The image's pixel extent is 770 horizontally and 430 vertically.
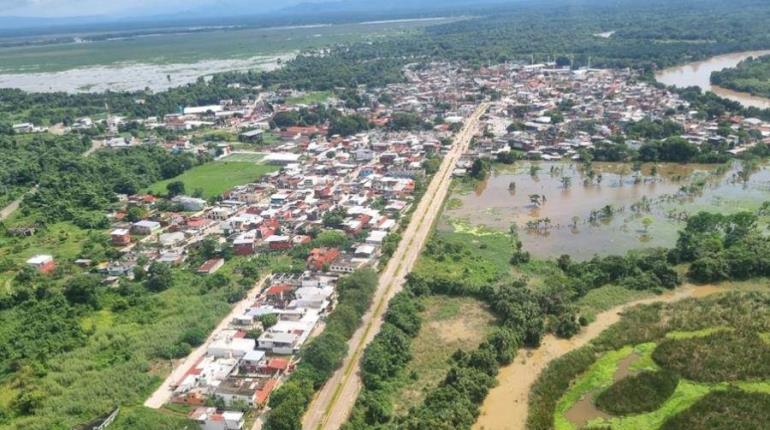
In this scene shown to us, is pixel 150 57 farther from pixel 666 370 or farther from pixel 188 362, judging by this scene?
pixel 666 370

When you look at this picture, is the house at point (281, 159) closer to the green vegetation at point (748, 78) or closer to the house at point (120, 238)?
the house at point (120, 238)

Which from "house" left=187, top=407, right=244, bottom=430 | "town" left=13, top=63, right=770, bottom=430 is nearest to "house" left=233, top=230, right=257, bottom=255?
"town" left=13, top=63, right=770, bottom=430

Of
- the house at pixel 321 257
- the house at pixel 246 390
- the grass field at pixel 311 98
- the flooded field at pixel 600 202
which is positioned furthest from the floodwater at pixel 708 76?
the house at pixel 246 390

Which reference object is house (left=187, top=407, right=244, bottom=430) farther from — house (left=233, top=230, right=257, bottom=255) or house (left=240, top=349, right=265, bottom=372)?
house (left=233, top=230, right=257, bottom=255)

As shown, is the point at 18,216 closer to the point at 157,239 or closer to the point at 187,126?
the point at 157,239

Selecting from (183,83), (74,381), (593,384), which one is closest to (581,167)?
(593,384)
